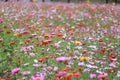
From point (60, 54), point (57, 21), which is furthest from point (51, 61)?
point (57, 21)

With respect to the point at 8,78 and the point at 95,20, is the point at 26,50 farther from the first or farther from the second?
the point at 95,20

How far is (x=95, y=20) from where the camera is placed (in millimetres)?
11867

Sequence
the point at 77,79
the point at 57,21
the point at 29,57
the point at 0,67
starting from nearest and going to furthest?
the point at 77,79 → the point at 0,67 → the point at 29,57 → the point at 57,21

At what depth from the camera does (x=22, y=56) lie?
537cm

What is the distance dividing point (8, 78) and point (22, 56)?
3.91 feet

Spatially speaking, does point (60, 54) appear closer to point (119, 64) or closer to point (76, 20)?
point (119, 64)

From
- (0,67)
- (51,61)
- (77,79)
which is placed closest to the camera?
(77,79)

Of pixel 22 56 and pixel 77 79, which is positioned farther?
pixel 22 56

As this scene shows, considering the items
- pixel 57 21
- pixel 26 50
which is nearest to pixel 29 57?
pixel 26 50

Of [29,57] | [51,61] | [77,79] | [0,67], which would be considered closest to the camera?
[77,79]

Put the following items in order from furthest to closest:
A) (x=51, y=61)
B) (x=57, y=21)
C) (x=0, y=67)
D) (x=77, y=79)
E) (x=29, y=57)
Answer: (x=57, y=21) < (x=29, y=57) < (x=51, y=61) < (x=0, y=67) < (x=77, y=79)

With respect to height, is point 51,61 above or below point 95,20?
above

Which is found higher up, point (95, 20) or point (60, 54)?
point (60, 54)

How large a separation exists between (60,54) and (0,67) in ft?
3.75
